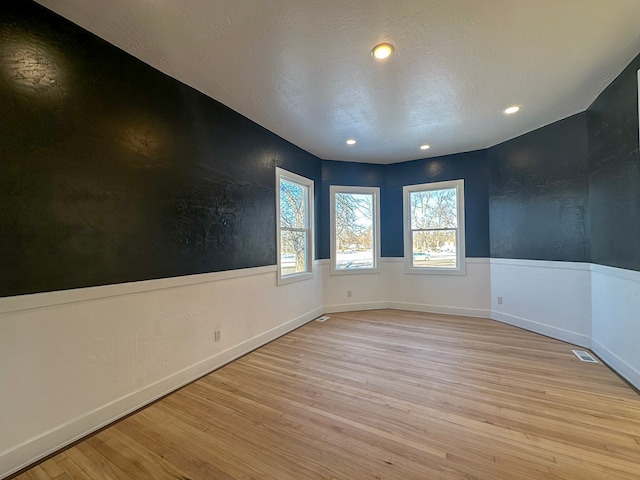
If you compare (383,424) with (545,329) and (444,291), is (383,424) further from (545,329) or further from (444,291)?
(444,291)

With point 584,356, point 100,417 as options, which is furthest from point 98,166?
point 584,356

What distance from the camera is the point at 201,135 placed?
9.02ft

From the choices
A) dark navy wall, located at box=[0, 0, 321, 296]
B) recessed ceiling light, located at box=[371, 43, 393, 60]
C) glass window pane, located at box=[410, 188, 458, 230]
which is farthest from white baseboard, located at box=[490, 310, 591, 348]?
dark navy wall, located at box=[0, 0, 321, 296]

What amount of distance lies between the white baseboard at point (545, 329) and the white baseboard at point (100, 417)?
3.85m

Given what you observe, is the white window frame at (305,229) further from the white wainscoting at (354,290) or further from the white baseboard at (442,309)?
the white baseboard at (442,309)

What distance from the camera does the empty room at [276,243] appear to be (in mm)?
1667

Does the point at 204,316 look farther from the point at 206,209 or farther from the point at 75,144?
the point at 75,144

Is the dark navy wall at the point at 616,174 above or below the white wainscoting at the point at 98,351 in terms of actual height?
above

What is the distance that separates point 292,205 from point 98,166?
2.61 meters

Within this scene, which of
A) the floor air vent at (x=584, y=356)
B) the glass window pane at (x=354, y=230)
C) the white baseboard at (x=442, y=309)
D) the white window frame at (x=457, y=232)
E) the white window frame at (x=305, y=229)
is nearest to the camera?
the floor air vent at (x=584, y=356)

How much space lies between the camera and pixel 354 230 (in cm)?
527

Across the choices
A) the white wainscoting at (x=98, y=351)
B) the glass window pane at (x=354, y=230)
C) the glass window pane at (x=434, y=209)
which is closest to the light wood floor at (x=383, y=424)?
the white wainscoting at (x=98, y=351)

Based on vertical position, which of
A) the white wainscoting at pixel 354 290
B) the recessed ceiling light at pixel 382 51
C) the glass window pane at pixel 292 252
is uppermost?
the recessed ceiling light at pixel 382 51

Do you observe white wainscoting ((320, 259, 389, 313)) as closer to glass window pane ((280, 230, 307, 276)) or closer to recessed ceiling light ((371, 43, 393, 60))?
glass window pane ((280, 230, 307, 276))
